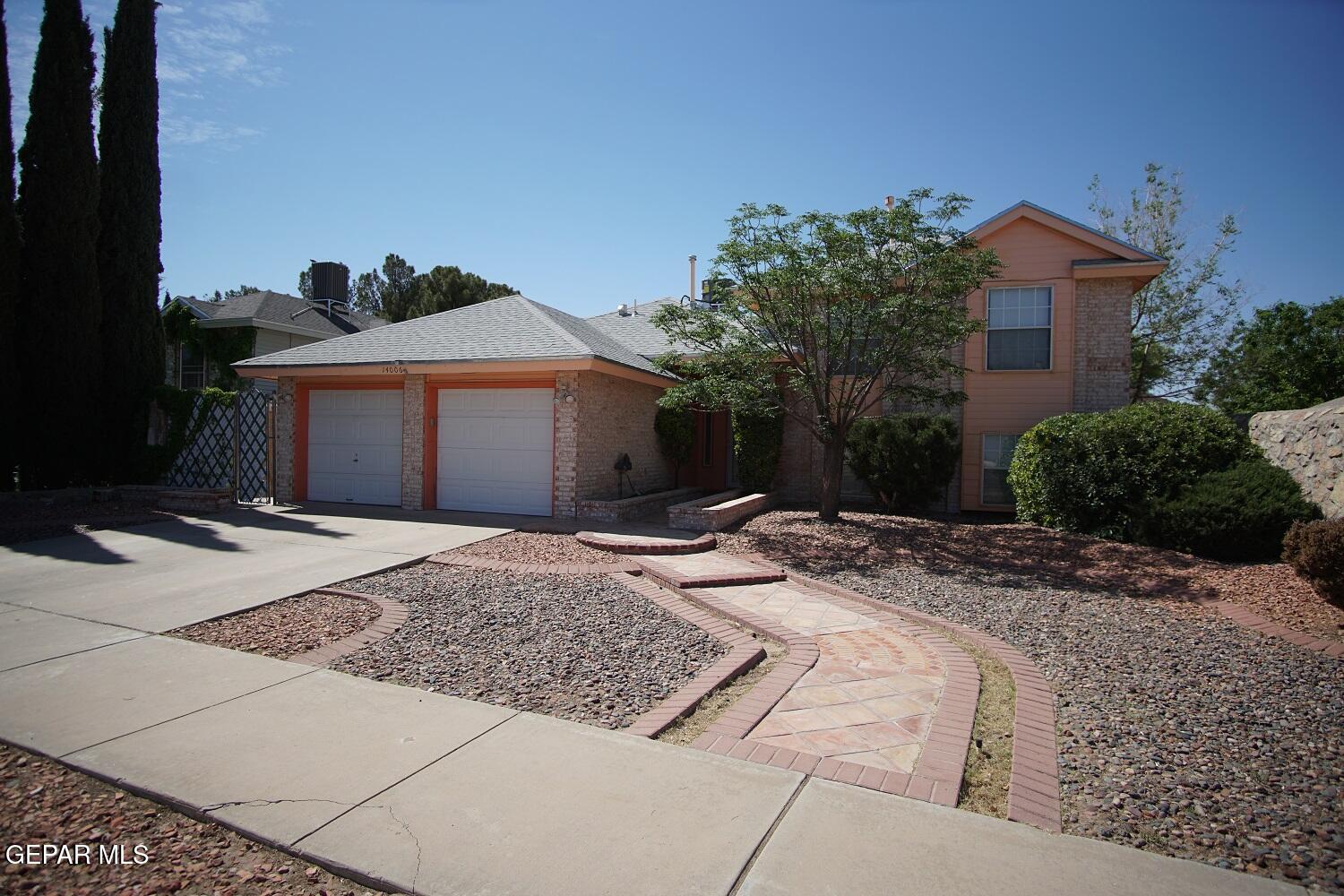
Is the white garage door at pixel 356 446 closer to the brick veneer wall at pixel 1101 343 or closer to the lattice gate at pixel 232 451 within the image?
the lattice gate at pixel 232 451

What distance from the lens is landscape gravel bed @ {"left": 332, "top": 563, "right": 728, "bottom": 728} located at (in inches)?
162

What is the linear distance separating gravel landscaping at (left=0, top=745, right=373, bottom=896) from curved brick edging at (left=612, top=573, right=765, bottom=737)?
1.63 meters

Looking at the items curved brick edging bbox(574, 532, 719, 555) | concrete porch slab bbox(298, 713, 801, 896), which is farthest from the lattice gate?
concrete porch slab bbox(298, 713, 801, 896)

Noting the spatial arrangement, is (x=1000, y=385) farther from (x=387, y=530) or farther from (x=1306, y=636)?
(x=387, y=530)

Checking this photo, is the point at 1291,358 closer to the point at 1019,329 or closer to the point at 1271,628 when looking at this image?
the point at 1019,329

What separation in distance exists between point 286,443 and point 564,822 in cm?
1267

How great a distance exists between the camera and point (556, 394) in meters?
11.3

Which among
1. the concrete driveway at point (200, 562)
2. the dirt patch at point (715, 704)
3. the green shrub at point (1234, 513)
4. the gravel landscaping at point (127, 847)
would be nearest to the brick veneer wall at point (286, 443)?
the concrete driveway at point (200, 562)

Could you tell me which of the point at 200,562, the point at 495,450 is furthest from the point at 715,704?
the point at 495,450

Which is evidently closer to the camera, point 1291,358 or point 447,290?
point 1291,358

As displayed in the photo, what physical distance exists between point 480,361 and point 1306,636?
10.2 m

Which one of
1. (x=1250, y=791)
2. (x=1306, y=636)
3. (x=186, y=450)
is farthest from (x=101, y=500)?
(x=1306, y=636)

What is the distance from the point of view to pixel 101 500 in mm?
12148

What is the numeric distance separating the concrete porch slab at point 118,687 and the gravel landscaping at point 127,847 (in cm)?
34
